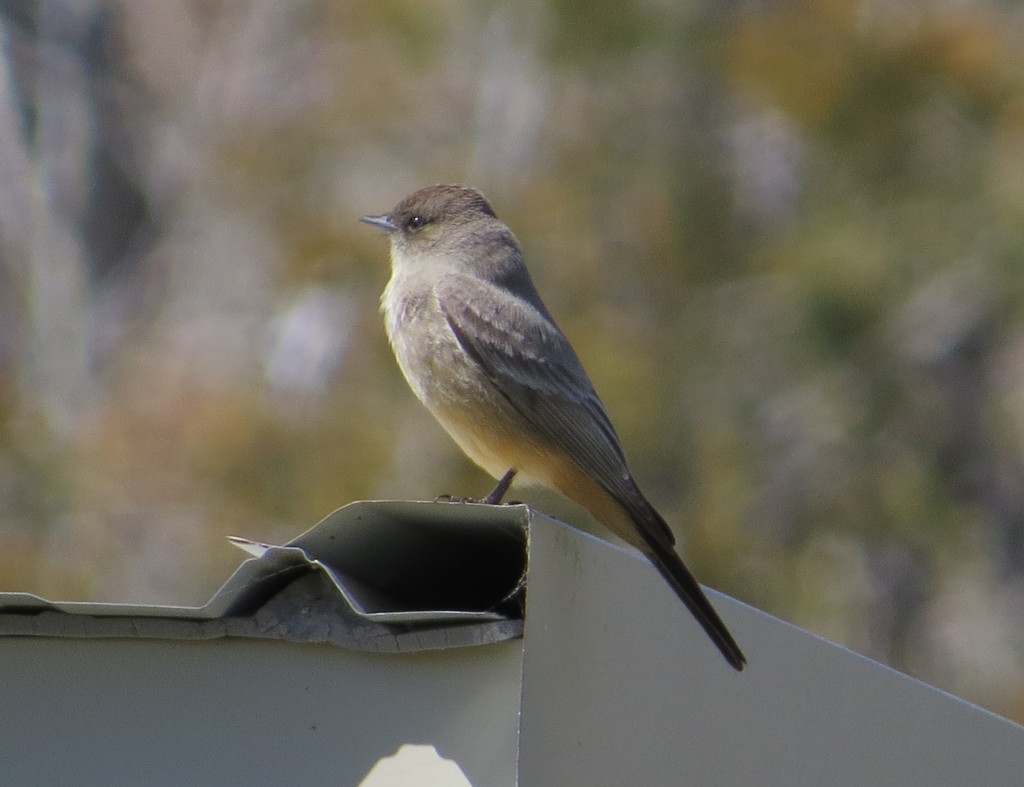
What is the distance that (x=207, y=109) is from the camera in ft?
50.3

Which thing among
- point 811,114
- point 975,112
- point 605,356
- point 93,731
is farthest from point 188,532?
point 93,731

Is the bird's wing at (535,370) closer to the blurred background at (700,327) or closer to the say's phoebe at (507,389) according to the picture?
the say's phoebe at (507,389)

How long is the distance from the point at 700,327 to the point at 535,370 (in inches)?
227

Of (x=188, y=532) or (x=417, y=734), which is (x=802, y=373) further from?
(x=417, y=734)

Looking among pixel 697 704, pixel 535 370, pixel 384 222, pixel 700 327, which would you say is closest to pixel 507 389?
pixel 535 370

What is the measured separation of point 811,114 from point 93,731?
27.0 feet

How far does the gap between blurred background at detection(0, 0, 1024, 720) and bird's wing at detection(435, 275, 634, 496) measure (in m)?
3.52

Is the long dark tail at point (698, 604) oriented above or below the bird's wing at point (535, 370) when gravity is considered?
below

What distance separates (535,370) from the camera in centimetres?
500

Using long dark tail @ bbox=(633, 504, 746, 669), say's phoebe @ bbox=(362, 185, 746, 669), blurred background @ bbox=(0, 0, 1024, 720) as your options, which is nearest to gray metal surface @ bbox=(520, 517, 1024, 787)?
long dark tail @ bbox=(633, 504, 746, 669)

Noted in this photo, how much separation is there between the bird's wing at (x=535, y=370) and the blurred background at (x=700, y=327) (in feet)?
11.5

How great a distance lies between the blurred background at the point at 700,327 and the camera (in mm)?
9664

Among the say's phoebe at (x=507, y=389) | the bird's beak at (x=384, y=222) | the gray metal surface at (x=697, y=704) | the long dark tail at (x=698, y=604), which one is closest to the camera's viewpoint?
the gray metal surface at (x=697, y=704)

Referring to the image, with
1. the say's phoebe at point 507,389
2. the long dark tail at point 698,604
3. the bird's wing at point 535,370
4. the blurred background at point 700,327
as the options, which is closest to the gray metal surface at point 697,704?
the long dark tail at point 698,604
